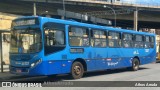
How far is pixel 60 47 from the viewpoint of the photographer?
1625 centimetres

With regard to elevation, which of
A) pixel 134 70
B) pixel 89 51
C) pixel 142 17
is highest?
pixel 142 17

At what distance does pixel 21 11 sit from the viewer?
202ft

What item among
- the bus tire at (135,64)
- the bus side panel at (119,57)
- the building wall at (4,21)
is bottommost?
the bus tire at (135,64)

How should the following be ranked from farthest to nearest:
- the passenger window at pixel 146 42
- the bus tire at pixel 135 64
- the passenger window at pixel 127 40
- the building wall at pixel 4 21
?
1. the building wall at pixel 4 21
2. the passenger window at pixel 146 42
3. the bus tire at pixel 135 64
4. the passenger window at pixel 127 40

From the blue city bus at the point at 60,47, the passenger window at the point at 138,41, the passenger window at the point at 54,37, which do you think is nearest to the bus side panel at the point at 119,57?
the blue city bus at the point at 60,47

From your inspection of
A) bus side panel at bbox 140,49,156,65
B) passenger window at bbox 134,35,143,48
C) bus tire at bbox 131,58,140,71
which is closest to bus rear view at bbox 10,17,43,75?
bus tire at bbox 131,58,140,71

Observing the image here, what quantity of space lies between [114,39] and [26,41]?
293 inches

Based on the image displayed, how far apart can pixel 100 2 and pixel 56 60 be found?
5279 cm

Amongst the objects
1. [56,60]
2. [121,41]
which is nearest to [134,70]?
[121,41]

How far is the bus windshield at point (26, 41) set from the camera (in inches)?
599

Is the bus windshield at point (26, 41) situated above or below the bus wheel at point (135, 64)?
above

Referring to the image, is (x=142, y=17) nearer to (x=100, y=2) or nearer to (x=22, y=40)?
(x=100, y=2)

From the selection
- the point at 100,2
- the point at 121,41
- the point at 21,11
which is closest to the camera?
the point at 121,41

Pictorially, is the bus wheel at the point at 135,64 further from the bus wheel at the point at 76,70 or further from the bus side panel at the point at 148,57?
the bus wheel at the point at 76,70
